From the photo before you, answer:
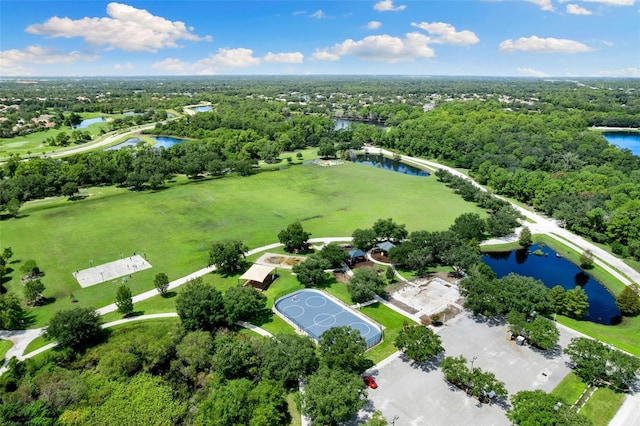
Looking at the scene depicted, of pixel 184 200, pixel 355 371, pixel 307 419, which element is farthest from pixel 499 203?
pixel 184 200

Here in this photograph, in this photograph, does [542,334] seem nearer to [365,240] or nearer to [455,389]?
[455,389]

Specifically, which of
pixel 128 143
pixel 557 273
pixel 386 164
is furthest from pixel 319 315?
pixel 128 143

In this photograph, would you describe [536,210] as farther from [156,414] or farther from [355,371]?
[156,414]

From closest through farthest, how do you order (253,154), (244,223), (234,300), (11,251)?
(234,300) → (11,251) → (244,223) → (253,154)

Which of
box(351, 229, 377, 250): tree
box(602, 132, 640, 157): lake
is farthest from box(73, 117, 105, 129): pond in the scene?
box(602, 132, 640, 157): lake

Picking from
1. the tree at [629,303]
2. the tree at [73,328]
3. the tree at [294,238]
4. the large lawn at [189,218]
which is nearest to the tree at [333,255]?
the tree at [294,238]

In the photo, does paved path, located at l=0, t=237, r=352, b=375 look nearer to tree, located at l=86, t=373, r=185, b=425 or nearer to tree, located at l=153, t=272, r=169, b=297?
tree, located at l=153, t=272, r=169, b=297

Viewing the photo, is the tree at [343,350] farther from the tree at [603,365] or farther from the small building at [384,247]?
the small building at [384,247]
